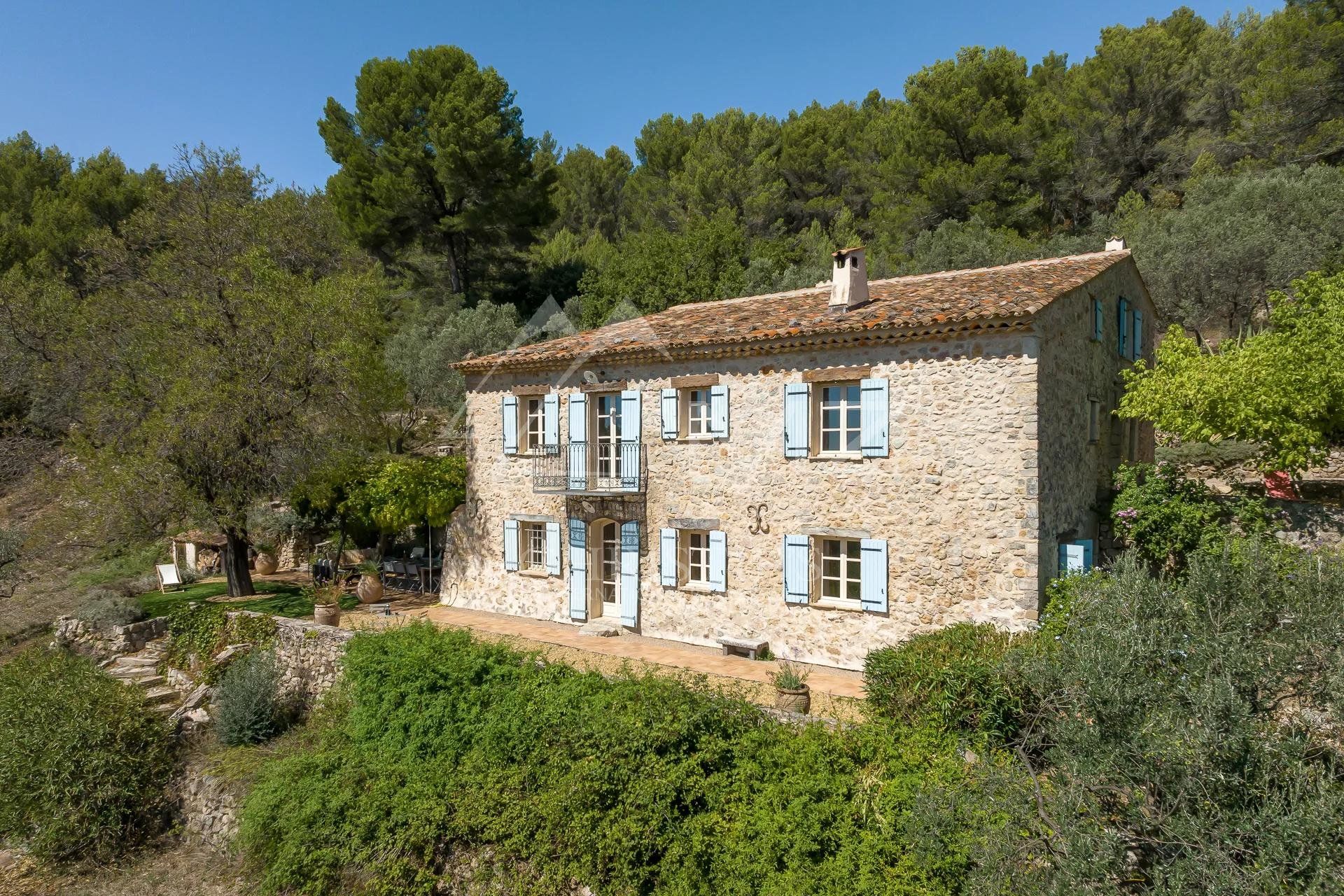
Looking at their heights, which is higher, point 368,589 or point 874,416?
point 874,416

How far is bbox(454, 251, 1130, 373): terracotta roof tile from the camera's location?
11.0 metres

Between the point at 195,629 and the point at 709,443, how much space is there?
10.4 meters

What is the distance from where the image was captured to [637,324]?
638 inches

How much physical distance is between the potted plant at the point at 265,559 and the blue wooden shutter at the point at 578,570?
32.8 feet

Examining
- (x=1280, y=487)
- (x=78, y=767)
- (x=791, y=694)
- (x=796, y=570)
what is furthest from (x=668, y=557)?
(x=1280, y=487)

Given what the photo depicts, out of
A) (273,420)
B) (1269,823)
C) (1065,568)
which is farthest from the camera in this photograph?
(273,420)

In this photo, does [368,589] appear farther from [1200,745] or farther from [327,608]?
[1200,745]

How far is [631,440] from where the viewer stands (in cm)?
1403

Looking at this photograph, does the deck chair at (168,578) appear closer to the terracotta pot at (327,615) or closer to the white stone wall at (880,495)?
the terracotta pot at (327,615)

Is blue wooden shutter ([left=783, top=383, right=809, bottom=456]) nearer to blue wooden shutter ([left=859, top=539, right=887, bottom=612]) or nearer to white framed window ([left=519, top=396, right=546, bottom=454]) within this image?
blue wooden shutter ([left=859, top=539, right=887, bottom=612])

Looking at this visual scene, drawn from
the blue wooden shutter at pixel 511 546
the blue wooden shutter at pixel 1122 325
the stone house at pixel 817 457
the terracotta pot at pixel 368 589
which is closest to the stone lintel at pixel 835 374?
the stone house at pixel 817 457

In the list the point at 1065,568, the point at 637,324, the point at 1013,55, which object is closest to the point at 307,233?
the point at 637,324

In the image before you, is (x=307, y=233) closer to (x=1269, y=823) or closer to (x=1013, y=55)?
(x=1269, y=823)

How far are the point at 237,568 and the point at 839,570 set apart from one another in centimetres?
1318
